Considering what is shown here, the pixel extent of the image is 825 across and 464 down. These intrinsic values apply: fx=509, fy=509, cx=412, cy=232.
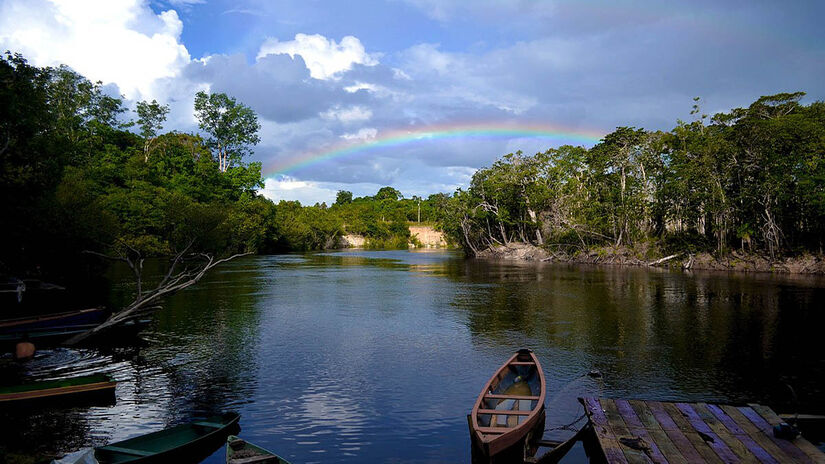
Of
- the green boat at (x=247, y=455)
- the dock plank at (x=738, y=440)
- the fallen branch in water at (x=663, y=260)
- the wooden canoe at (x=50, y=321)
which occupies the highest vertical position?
the fallen branch in water at (x=663, y=260)

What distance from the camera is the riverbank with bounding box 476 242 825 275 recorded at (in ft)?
163

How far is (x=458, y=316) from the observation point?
28797 mm

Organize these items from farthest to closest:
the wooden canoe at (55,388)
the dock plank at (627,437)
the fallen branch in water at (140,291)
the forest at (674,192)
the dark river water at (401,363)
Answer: the forest at (674,192) < the fallen branch in water at (140,291) < the wooden canoe at (55,388) < the dark river water at (401,363) < the dock plank at (627,437)

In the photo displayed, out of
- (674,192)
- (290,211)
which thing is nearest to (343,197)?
(290,211)

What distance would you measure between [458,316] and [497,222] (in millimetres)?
62848

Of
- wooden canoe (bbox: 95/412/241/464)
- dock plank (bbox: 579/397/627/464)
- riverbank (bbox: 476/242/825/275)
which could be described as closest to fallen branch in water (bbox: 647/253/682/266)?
riverbank (bbox: 476/242/825/275)

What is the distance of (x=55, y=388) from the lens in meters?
13.4

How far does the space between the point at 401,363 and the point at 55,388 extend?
10.6 meters

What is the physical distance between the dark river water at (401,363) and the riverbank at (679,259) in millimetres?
15492

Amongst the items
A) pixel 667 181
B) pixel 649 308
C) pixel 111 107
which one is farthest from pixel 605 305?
pixel 111 107

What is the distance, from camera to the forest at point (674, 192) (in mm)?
48625

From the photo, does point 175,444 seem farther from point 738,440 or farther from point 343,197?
point 343,197

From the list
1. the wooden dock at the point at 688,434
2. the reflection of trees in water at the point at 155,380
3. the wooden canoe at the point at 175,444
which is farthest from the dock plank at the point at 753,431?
the reflection of trees in water at the point at 155,380

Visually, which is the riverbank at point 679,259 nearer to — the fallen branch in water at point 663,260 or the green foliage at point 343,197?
the fallen branch in water at point 663,260
